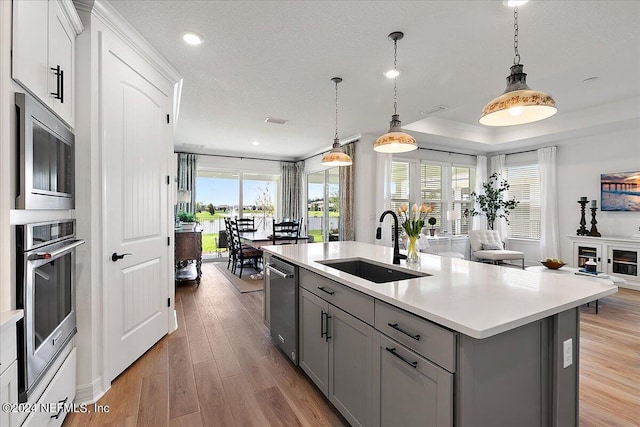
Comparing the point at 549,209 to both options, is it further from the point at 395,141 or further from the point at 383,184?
the point at 395,141

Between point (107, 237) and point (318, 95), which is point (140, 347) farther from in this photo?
point (318, 95)

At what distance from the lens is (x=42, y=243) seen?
1497mm

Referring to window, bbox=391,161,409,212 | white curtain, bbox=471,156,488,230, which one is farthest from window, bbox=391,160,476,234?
white curtain, bbox=471,156,488,230

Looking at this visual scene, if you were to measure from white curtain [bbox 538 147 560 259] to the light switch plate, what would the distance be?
5.67 meters

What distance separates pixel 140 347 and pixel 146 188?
136 centimetres

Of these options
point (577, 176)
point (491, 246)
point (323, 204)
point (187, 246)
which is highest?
point (577, 176)

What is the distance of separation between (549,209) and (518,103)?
568cm

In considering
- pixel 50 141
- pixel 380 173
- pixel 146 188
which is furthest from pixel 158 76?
pixel 380 173

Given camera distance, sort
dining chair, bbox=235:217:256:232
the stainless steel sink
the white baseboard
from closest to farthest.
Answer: the white baseboard < the stainless steel sink < dining chair, bbox=235:217:256:232

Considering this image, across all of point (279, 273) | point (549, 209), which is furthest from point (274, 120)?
point (549, 209)

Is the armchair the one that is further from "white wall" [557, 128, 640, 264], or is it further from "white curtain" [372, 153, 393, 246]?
"white curtain" [372, 153, 393, 246]

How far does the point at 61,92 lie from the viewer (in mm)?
1723

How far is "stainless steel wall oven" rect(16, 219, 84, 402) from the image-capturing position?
131 cm

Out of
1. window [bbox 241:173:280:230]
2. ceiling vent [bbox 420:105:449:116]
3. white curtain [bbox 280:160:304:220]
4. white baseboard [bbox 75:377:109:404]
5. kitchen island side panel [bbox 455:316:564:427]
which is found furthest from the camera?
white curtain [bbox 280:160:304:220]
